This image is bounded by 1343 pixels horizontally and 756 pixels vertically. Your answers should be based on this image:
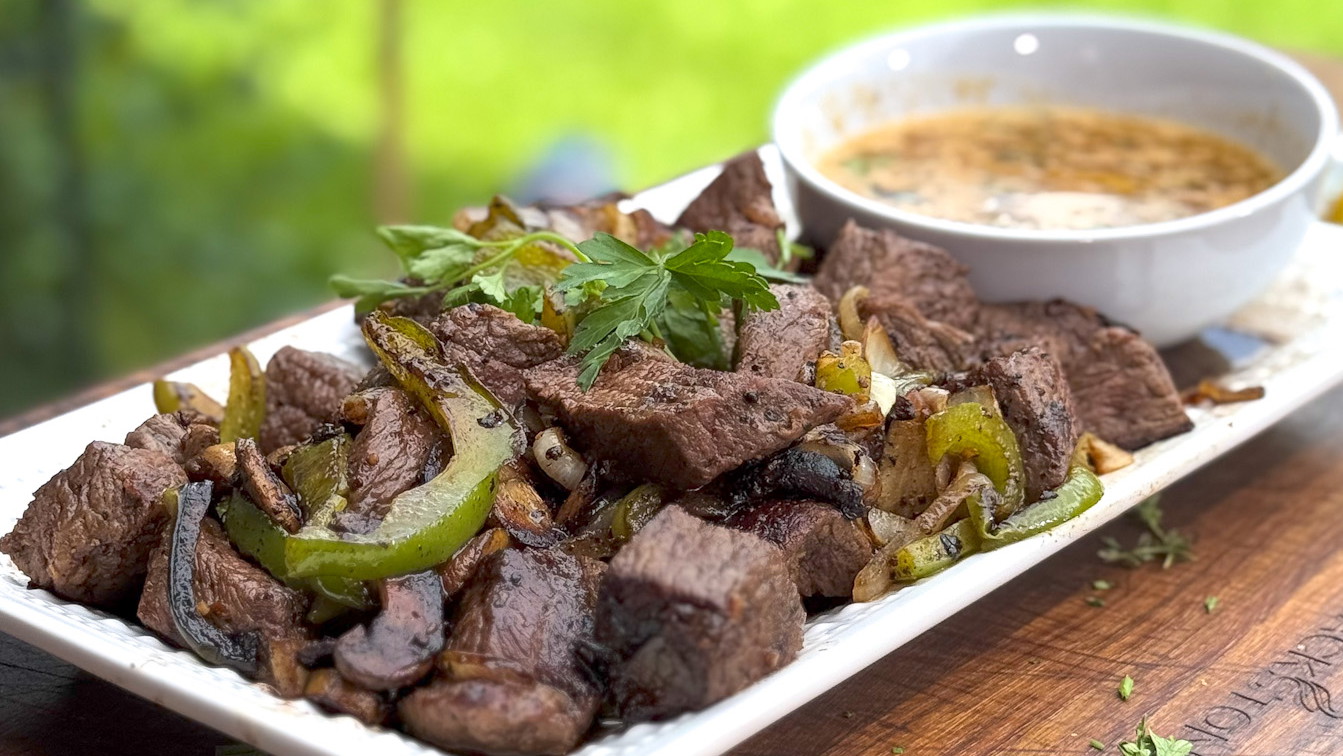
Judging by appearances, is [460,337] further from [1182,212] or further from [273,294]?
[273,294]

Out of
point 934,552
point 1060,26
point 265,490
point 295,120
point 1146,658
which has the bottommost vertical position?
point 1146,658

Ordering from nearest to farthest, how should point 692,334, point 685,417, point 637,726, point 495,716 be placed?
point 495,716 < point 637,726 < point 685,417 < point 692,334

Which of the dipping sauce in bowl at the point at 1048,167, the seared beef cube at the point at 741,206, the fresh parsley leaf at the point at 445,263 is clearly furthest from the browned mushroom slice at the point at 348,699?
the dipping sauce in bowl at the point at 1048,167

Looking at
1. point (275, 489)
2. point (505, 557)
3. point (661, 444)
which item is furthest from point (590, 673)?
point (275, 489)

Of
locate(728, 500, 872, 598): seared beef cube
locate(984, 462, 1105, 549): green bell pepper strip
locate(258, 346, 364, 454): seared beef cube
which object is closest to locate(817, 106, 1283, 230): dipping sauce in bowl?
locate(984, 462, 1105, 549): green bell pepper strip

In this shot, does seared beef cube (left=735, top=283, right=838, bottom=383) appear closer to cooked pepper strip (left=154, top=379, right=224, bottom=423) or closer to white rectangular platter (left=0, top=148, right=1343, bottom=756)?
white rectangular platter (left=0, top=148, right=1343, bottom=756)

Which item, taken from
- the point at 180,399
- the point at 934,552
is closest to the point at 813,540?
the point at 934,552

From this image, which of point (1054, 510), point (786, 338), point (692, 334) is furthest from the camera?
point (692, 334)

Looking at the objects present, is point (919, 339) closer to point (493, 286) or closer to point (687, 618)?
point (493, 286)
